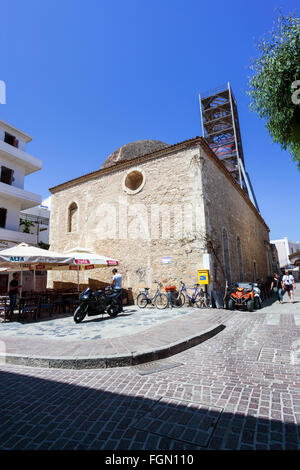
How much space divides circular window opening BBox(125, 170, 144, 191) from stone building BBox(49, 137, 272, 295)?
0.20 ft

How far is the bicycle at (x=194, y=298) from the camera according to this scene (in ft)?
31.3

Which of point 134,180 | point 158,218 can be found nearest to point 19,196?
point 134,180

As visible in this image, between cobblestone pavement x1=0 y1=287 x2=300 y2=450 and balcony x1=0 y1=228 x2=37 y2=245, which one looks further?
balcony x1=0 y1=228 x2=37 y2=245

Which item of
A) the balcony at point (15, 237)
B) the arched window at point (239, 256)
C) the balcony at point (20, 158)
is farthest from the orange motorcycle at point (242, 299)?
the balcony at point (20, 158)

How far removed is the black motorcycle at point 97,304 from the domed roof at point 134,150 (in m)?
13.1

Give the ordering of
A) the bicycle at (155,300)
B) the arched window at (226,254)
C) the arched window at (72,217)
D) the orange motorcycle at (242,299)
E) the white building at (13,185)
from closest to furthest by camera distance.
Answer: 1. the orange motorcycle at (242,299)
2. the bicycle at (155,300)
3. the arched window at (226,254)
4. the arched window at (72,217)
5. the white building at (13,185)

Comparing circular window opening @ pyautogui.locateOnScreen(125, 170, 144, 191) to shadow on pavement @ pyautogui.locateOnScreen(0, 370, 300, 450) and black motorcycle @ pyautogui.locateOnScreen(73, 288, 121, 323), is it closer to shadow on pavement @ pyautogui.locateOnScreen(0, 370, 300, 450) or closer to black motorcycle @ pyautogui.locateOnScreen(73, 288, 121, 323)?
black motorcycle @ pyautogui.locateOnScreen(73, 288, 121, 323)

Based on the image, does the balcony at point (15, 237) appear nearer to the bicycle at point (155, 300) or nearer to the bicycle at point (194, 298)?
the bicycle at point (155, 300)

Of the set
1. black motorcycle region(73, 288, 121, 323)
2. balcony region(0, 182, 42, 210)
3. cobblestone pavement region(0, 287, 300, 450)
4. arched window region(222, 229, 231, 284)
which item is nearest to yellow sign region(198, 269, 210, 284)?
black motorcycle region(73, 288, 121, 323)

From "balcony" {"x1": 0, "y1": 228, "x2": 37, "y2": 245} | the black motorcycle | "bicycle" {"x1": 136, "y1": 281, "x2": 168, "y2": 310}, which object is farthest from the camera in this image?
"balcony" {"x1": 0, "y1": 228, "x2": 37, "y2": 245}

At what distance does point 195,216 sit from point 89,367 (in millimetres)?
8135

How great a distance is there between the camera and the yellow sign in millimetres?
9602

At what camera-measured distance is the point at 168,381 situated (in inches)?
122

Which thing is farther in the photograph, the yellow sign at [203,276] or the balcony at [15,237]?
the balcony at [15,237]
